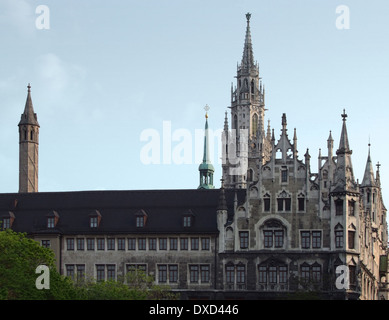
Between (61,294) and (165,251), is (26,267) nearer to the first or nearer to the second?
(61,294)

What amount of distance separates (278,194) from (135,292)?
74.6ft

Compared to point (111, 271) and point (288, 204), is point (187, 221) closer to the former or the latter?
point (111, 271)

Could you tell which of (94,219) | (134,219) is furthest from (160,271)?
(94,219)

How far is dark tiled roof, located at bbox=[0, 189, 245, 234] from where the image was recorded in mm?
133375

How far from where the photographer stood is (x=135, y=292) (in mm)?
115500

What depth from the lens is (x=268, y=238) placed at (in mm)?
130250

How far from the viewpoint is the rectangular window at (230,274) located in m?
130

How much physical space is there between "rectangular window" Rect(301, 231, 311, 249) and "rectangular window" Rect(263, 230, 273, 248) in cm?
339

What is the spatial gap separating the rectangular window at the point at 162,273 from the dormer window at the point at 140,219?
16.8ft

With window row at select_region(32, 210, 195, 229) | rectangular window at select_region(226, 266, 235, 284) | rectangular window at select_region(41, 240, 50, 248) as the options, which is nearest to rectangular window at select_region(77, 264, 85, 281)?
rectangular window at select_region(41, 240, 50, 248)

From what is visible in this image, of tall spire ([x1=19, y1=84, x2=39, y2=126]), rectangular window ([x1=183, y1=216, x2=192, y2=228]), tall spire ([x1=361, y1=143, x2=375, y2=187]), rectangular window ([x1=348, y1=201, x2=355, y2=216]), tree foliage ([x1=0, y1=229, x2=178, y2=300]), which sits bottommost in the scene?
tree foliage ([x1=0, y1=229, x2=178, y2=300])

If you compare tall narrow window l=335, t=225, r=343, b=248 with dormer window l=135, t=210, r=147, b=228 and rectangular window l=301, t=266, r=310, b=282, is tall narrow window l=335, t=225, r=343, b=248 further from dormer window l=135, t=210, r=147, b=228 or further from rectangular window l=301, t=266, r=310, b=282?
dormer window l=135, t=210, r=147, b=228

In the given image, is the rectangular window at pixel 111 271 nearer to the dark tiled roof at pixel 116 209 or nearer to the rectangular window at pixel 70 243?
the dark tiled roof at pixel 116 209

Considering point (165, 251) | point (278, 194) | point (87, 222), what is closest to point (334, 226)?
point (278, 194)
